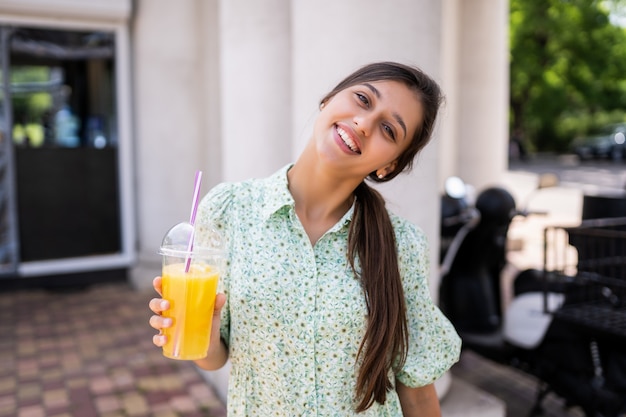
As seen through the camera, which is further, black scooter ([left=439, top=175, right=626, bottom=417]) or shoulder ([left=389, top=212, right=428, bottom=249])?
black scooter ([left=439, top=175, right=626, bottom=417])

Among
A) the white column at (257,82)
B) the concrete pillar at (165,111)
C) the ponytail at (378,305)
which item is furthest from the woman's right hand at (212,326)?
the concrete pillar at (165,111)

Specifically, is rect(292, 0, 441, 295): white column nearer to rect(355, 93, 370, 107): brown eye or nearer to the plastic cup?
rect(355, 93, 370, 107): brown eye

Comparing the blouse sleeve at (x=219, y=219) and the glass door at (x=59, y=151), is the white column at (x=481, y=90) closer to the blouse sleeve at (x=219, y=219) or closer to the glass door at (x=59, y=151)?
the glass door at (x=59, y=151)

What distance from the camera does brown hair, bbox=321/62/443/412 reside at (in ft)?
4.80

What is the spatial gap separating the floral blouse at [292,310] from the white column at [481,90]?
23.1ft

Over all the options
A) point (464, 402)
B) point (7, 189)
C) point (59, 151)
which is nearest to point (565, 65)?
point (59, 151)

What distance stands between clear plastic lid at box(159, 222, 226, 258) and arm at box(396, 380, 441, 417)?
589 millimetres

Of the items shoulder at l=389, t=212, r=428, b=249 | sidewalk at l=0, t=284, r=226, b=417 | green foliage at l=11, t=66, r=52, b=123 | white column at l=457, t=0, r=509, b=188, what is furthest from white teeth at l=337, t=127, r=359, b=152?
white column at l=457, t=0, r=509, b=188

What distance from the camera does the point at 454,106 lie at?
326 inches

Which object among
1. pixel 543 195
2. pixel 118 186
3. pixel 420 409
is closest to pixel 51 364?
pixel 118 186

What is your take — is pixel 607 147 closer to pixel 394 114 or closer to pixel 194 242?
pixel 394 114

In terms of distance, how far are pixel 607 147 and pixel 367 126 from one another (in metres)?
30.3

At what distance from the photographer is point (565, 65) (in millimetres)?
30188

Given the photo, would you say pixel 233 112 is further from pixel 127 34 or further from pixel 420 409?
pixel 127 34
